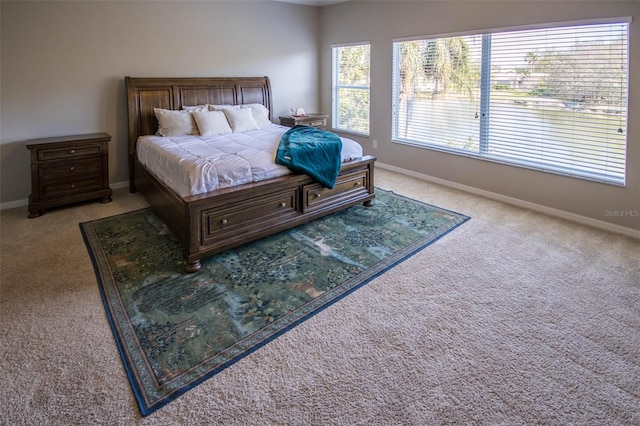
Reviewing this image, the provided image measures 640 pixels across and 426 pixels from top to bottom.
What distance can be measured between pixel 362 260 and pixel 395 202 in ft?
4.80

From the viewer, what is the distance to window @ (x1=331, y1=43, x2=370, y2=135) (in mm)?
5930

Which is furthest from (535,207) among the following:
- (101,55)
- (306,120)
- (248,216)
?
(101,55)

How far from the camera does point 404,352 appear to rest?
79.7 inches

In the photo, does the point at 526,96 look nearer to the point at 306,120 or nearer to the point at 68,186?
the point at 306,120

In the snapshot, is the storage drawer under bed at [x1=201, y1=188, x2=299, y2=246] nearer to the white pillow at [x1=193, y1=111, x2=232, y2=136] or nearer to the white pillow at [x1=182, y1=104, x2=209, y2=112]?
the white pillow at [x1=193, y1=111, x2=232, y2=136]

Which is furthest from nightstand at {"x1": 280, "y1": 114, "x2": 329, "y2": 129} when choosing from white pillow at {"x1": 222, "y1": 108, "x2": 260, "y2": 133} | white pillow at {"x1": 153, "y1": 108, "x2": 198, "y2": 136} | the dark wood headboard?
white pillow at {"x1": 153, "y1": 108, "x2": 198, "y2": 136}

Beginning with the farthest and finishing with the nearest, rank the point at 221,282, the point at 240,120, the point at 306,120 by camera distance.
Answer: the point at 306,120, the point at 240,120, the point at 221,282

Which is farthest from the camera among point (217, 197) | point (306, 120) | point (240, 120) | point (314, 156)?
point (306, 120)

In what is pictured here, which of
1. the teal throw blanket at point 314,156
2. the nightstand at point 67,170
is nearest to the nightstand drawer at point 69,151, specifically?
the nightstand at point 67,170

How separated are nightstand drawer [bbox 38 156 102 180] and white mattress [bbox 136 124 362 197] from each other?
0.45 meters

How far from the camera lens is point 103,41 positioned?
4395 millimetres

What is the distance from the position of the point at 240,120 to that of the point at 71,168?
1897 mm

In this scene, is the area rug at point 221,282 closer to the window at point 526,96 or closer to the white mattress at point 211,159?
the white mattress at point 211,159

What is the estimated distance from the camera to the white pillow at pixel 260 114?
16.6ft
